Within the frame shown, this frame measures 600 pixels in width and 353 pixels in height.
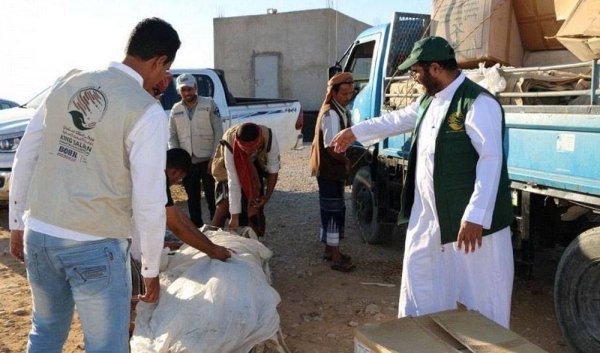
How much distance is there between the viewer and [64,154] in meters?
2.08

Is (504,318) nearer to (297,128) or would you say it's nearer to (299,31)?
(297,128)

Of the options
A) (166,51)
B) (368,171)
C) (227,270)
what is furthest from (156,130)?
(368,171)

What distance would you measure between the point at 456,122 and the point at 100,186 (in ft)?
5.63

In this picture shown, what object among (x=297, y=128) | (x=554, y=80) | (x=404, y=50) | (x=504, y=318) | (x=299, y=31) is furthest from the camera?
(x=299, y=31)

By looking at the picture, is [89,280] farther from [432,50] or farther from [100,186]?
[432,50]

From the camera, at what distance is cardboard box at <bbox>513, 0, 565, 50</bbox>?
4.34 m

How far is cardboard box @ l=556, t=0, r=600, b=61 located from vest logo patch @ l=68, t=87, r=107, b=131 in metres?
2.69

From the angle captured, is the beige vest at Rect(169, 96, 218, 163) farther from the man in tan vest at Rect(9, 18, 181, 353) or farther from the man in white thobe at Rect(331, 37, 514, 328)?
the man in tan vest at Rect(9, 18, 181, 353)

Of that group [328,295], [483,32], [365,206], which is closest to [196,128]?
[365,206]

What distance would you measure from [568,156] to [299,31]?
21.3m

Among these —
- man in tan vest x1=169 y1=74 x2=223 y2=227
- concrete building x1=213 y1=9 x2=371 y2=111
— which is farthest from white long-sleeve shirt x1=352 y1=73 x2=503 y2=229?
concrete building x1=213 y1=9 x2=371 y2=111

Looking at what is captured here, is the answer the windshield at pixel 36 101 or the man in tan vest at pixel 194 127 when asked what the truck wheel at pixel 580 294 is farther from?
the windshield at pixel 36 101

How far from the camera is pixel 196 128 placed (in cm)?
607

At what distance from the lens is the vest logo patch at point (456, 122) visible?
2.81 metres
